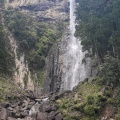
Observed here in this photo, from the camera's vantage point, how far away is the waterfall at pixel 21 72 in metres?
32.9

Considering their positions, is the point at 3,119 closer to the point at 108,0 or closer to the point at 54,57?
the point at 108,0

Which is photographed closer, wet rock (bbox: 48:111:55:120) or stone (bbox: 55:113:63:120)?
stone (bbox: 55:113:63:120)

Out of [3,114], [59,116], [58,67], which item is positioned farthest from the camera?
[58,67]

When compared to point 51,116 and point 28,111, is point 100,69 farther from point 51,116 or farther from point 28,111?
point 28,111

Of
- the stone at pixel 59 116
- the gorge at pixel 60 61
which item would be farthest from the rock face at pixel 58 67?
the stone at pixel 59 116

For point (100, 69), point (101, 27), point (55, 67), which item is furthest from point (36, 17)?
point (100, 69)

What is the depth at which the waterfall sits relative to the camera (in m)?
32.9

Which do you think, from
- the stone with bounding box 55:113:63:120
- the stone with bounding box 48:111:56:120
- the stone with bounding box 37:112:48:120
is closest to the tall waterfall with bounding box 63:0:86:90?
the stone with bounding box 48:111:56:120

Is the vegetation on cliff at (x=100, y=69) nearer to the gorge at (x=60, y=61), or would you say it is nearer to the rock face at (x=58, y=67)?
the gorge at (x=60, y=61)

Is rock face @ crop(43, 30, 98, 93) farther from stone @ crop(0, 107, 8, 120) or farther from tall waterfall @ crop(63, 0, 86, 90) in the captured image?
stone @ crop(0, 107, 8, 120)

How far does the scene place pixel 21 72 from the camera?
111 ft

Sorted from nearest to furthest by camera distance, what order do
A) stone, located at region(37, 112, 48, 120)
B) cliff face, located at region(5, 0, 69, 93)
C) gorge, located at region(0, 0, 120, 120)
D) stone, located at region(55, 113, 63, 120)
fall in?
stone, located at region(55, 113, 63, 120) < stone, located at region(37, 112, 48, 120) < gorge, located at region(0, 0, 120, 120) < cliff face, located at region(5, 0, 69, 93)

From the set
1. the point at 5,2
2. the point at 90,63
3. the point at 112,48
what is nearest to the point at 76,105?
the point at 112,48

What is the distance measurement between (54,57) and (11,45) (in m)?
6.20
